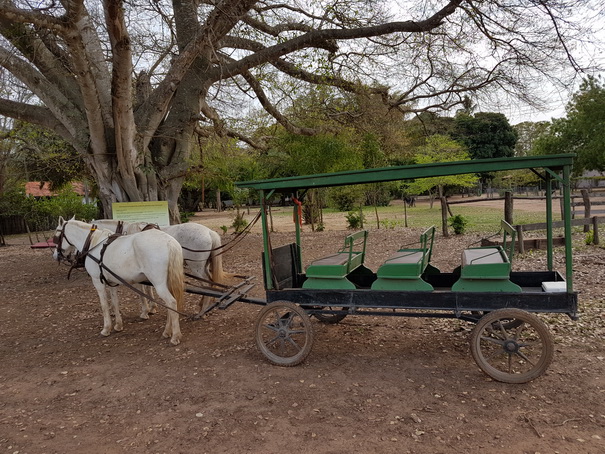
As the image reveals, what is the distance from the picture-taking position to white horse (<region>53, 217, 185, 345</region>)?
5512mm

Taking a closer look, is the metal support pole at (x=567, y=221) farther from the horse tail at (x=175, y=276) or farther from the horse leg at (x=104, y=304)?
the horse leg at (x=104, y=304)

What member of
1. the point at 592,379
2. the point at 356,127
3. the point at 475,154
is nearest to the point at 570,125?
the point at 475,154

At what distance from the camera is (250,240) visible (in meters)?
17.7

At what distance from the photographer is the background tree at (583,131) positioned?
33906 mm

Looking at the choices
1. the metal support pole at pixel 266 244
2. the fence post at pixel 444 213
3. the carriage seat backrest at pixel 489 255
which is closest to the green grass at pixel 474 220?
the fence post at pixel 444 213

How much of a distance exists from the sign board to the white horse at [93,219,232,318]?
1431 mm

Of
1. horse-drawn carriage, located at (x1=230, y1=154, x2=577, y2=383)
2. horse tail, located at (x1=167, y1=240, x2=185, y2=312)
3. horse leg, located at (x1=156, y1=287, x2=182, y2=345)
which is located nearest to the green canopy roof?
horse-drawn carriage, located at (x1=230, y1=154, x2=577, y2=383)

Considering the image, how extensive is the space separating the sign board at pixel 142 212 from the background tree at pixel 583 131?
1317 inches

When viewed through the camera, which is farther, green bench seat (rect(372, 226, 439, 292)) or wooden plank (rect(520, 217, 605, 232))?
wooden plank (rect(520, 217, 605, 232))

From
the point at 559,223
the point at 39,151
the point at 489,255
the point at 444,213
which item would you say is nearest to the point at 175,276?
the point at 489,255

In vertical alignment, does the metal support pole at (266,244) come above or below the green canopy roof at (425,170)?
below

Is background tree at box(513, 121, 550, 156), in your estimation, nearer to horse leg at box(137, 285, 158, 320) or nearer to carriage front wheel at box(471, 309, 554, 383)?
horse leg at box(137, 285, 158, 320)

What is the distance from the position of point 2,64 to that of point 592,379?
34.6 ft

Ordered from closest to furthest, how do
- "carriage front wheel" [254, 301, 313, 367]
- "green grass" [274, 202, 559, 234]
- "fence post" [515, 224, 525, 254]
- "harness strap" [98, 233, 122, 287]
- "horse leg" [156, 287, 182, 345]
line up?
"carriage front wheel" [254, 301, 313, 367]
"horse leg" [156, 287, 182, 345]
"harness strap" [98, 233, 122, 287]
"fence post" [515, 224, 525, 254]
"green grass" [274, 202, 559, 234]
